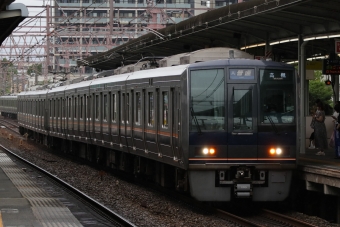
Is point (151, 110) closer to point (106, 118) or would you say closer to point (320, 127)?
point (320, 127)

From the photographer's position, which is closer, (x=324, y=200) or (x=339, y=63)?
(x=324, y=200)

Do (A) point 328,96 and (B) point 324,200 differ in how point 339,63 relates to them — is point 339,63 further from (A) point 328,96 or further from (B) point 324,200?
(A) point 328,96

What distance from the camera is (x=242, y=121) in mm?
14062

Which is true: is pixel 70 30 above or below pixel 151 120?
above

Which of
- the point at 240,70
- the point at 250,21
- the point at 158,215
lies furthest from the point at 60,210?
the point at 250,21

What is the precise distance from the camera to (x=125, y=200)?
54.0 feet

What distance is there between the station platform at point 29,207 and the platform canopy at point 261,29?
5.77 m

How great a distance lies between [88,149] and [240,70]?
45.5 feet

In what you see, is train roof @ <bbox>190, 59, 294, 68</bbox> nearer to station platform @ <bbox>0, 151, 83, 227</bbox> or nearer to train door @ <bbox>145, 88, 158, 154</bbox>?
train door @ <bbox>145, 88, 158, 154</bbox>

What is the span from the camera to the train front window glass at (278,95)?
1418 cm

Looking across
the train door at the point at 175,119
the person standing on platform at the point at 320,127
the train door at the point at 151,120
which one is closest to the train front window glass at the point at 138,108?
the train door at the point at 151,120

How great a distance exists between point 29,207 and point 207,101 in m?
3.54

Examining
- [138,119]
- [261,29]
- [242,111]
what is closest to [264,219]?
[242,111]

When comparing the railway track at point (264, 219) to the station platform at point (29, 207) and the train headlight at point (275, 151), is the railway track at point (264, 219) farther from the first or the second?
the station platform at point (29, 207)
